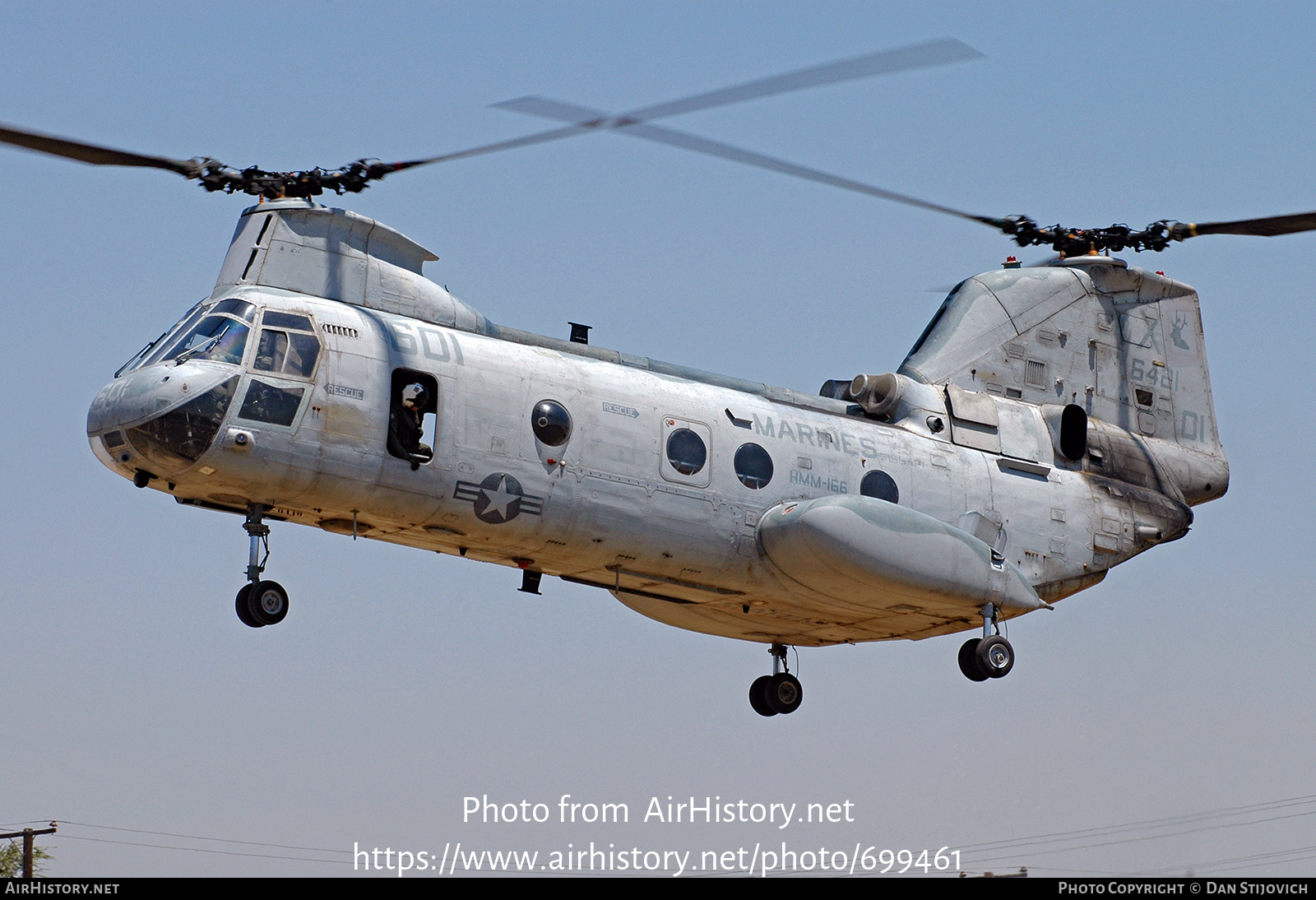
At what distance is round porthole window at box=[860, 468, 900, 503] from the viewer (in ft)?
76.2

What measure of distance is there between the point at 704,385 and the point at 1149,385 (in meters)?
7.87

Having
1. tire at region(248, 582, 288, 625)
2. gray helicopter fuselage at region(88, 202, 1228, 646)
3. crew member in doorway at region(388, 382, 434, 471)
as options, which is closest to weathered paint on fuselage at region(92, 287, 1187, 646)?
gray helicopter fuselage at region(88, 202, 1228, 646)

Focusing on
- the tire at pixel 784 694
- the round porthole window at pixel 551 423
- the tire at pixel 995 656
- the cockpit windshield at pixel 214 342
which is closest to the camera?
the cockpit windshield at pixel 214 342

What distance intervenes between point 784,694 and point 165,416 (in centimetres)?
1042

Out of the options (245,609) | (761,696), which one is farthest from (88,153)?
(761,696)

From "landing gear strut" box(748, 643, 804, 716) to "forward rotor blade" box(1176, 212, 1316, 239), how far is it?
26.9ft

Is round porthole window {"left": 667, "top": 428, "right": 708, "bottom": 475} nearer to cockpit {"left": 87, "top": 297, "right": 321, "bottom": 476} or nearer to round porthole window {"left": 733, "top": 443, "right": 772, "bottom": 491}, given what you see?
round porthole window {"left": 733, "top": 443, "right": 772, "bottom": 491}

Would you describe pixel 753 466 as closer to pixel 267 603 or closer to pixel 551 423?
pixel 551 423

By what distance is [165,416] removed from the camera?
61.7ft

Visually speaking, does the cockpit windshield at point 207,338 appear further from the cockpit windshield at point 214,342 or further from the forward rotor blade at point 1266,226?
the forward rotor blade at point 1266,226

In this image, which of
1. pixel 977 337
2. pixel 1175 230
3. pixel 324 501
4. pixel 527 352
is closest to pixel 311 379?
pixel 324 501

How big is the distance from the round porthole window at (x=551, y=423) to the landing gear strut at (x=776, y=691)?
249 inches

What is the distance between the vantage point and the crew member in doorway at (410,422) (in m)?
20.0

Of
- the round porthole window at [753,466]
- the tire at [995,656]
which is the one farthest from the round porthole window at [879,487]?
the tire at [995,656]
